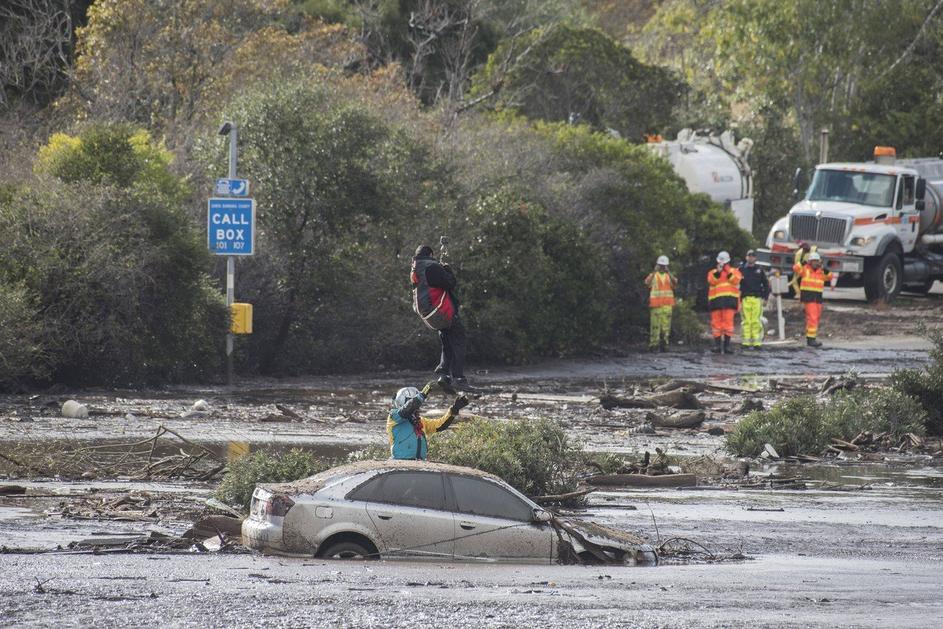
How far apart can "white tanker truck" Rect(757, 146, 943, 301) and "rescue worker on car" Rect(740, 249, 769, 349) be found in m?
5.77

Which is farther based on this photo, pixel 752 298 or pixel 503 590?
pixel 752 298

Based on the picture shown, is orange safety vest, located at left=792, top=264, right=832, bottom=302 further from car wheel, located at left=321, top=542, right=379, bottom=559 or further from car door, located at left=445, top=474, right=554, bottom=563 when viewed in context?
car wheel, located at left=321, top=542, right=379, bottom=559

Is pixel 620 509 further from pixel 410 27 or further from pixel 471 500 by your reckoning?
pixel 410 27

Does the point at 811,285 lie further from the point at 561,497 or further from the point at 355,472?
the point at 355,472

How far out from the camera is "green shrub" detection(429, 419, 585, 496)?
17062mm

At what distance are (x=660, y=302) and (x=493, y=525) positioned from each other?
69.3 ft

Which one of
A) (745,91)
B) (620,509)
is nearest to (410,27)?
(745,91)

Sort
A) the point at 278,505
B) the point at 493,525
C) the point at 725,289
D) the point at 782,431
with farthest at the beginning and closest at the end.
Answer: the point at 725,289
the point at 782,431
the point at 493,525
the point at 278,505

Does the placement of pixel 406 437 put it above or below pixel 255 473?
above

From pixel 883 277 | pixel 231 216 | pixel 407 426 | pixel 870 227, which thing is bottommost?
pixel 407 426

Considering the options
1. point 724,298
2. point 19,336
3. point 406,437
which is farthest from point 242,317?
point 406,437

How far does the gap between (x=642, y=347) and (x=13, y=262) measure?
14958mm

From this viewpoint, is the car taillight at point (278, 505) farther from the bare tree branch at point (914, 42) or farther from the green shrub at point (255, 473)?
the bare tree branch at point (914, 42)

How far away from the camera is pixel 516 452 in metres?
17.4
